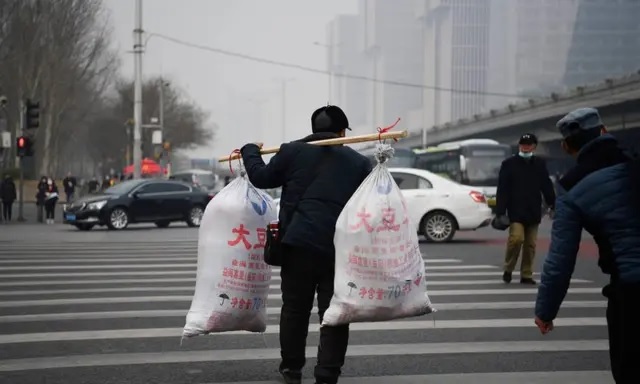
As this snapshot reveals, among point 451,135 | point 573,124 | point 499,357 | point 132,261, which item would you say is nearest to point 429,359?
point 499,357

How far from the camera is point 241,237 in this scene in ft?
20.7

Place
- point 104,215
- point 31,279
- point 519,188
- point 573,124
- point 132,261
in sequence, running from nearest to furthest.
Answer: point 573,124 → point 519,188 → point 31,279 → point 132,261 → point 104,215

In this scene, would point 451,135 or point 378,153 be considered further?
point 451,135

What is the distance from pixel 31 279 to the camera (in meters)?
12.8

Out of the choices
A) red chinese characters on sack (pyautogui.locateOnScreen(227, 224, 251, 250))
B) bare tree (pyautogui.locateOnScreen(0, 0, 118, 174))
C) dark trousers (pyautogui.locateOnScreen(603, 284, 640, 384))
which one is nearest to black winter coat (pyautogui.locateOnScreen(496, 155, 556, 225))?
red chinese characters on sack (pyautogui.locateOnScreen(227, 224, 251, 250))

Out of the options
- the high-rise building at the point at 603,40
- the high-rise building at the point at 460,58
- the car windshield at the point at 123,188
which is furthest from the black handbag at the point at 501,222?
the high-rise building at the point at 460,58

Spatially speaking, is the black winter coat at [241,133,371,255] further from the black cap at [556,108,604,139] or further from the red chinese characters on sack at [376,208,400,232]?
the black cap at [556,108,604,139]

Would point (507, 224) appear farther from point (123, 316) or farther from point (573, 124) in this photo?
point (573, 124)

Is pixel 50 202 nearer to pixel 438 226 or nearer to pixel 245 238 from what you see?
pixel 438 226

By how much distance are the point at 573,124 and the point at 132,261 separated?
1214cm

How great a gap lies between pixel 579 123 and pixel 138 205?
23897mm

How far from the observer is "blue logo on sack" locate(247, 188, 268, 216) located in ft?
20.9

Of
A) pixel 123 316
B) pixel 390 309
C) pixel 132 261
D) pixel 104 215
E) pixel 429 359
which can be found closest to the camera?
pixel 390 309

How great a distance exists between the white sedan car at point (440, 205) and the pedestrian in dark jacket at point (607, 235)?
49.6 ft
